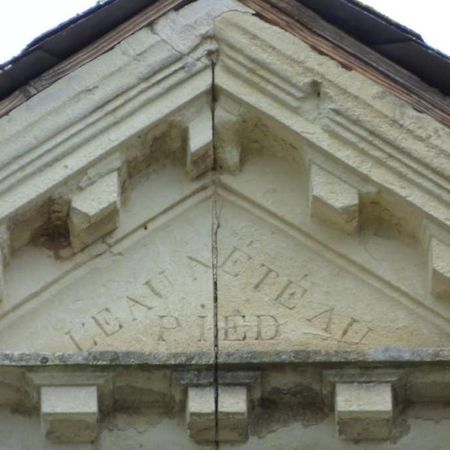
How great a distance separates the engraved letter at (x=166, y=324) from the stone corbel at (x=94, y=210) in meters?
0.48

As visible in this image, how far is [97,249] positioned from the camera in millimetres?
10305

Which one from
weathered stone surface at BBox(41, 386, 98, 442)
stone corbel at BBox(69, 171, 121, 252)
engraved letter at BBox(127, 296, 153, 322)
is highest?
stone corbel at BBox(69, 171, 121, 252)

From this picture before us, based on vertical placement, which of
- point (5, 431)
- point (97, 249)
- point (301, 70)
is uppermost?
point (301, 70)

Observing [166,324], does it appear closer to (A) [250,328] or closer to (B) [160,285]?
(B) [160,285]

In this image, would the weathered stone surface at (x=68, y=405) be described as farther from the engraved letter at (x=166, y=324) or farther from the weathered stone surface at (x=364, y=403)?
the weathered stone surface at (x=364, y=403)

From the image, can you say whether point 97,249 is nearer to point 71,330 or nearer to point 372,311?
point 71,330

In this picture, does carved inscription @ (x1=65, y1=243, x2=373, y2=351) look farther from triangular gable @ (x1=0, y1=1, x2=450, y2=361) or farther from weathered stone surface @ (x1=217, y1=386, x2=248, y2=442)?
weathered stone surface @ (x1=217, y1=386, x2=248, y2=442)

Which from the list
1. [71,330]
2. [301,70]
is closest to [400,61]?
[301,70]

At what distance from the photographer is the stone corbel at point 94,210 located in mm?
10156

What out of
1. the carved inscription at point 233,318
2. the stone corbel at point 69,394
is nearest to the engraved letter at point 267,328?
the carved inscription at point 233,318

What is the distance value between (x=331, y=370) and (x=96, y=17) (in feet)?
6.54

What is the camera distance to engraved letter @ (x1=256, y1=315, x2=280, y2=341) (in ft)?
32.9

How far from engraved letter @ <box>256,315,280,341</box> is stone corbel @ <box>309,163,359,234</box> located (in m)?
0.51

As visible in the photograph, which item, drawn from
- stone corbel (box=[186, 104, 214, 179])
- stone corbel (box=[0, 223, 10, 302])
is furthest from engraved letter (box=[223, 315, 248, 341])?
stone corbel (box=[0, 223, 10, 302])
